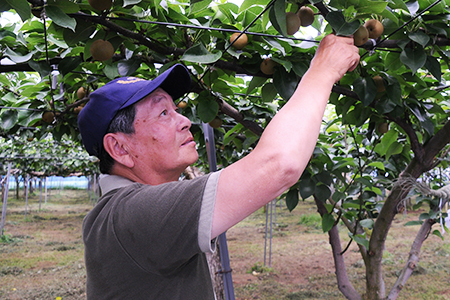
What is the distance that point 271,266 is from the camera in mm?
5680

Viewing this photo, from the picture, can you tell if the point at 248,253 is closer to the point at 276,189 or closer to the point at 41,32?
the point at 41,32

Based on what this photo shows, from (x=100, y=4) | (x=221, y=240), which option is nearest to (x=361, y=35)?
(x=100, y=4)

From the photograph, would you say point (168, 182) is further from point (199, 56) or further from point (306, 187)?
point (306, 187)

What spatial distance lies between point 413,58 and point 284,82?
381mm

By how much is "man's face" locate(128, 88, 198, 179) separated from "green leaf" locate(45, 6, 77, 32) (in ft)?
0.87

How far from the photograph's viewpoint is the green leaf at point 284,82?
1211 millimetres

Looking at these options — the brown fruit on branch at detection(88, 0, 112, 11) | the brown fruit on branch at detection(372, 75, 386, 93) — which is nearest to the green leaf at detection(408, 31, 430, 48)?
the brown fruit on branch at detection(372, 75, 386, 93)

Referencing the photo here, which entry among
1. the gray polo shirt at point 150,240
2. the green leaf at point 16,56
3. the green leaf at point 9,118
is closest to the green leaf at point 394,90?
the gray polo shirt at point 150,240

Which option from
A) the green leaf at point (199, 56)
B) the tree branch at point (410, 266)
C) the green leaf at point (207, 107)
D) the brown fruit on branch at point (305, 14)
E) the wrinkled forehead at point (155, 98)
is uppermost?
the brown fruit on branch at point (305, 14)

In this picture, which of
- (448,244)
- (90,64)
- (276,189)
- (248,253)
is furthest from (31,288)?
(448,244)

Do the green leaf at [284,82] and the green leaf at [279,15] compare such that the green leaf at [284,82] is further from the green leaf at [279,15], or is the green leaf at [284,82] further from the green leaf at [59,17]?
the green leaf at [59,17]

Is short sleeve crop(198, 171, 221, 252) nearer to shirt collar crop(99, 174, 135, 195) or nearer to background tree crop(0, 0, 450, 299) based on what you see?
shirt collar crop(99, 174, 135, 195)

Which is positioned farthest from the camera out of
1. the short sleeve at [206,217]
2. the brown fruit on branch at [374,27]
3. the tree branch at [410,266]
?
the tree branch at [410,266]

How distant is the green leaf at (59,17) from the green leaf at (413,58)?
35.7 inches
